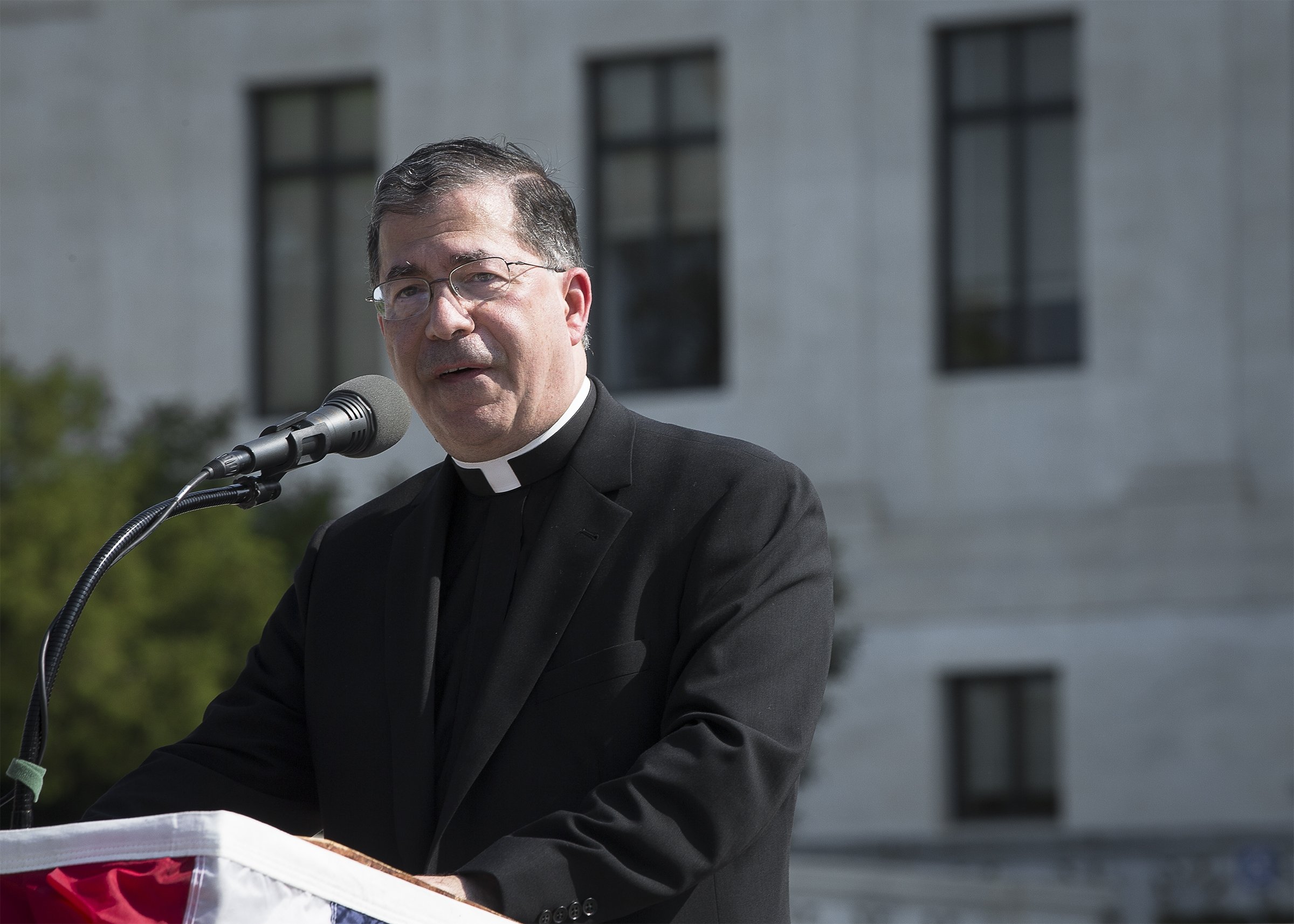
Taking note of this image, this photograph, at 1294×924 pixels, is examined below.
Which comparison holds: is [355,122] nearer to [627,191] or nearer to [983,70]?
[627,191]

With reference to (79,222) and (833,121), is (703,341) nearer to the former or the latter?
(833,121)

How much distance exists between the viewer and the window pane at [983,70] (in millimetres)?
18969

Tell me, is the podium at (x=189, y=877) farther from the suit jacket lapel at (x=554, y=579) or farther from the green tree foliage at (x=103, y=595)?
the green tree foliage at (x=103, y=595)

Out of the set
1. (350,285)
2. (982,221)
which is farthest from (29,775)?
(350,285)

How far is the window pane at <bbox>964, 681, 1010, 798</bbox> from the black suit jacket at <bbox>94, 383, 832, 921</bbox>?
49.5 feet

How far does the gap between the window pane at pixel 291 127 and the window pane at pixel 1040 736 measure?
8.42 m

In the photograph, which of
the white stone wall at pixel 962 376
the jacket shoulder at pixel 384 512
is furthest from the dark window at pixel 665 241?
the jacket shoulder at pixel 384 512

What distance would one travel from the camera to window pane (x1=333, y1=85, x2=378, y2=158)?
20375 millimetres

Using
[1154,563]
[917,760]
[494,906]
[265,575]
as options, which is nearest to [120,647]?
[265,575]

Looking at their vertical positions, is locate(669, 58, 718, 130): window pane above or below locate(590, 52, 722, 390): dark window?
above

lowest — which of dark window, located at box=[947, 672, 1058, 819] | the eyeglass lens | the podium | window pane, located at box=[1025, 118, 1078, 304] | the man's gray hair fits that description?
dark window, located at box=[947, 672, 1058, 819]

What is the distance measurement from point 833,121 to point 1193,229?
326 cm

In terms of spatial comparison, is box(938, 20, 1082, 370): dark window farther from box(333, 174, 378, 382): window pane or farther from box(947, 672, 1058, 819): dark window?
box(333, 174, 378, 382): window pane

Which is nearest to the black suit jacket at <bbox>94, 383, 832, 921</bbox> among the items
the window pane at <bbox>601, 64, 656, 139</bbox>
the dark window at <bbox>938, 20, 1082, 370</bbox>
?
the dark window at <bbox>938, 20, 1082, 370</bbox>
